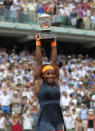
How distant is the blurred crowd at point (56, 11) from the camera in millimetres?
19766

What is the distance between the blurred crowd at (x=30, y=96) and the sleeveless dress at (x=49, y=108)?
7619 mm

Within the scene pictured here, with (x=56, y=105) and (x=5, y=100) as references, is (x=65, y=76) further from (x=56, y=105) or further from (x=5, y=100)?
(x=56, y=105)

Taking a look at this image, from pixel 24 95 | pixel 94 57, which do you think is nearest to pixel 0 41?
pixel 94 57

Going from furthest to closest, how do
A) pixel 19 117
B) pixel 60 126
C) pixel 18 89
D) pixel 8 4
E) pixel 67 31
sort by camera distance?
1. pixel 67 31
2. pixel 8 4
3. pixel 18 89
4. pixel 19 117
5. pixel 60 126

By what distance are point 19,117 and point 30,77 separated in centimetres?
327

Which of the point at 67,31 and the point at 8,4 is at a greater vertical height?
the point at 8,4

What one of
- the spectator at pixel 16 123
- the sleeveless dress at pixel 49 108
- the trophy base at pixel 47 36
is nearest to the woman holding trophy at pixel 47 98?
the sleeveless dress at pixel 49 108

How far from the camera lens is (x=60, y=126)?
661 centimetres

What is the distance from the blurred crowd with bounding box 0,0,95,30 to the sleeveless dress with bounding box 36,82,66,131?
12.5 metres

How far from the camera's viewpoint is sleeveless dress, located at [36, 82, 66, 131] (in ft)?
21.6

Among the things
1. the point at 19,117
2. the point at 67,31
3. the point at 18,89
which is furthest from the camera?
the point at 67,31

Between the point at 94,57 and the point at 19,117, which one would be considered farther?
the point at 94,57

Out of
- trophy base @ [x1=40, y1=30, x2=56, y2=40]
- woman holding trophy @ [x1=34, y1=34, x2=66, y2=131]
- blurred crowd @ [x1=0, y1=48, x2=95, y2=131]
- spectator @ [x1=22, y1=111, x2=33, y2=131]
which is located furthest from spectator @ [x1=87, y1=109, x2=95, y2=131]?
trophy base @ [x1=40, y1=30, x2=56, y2=40]

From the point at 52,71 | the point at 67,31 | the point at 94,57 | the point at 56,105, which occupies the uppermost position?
the point at 52,71
